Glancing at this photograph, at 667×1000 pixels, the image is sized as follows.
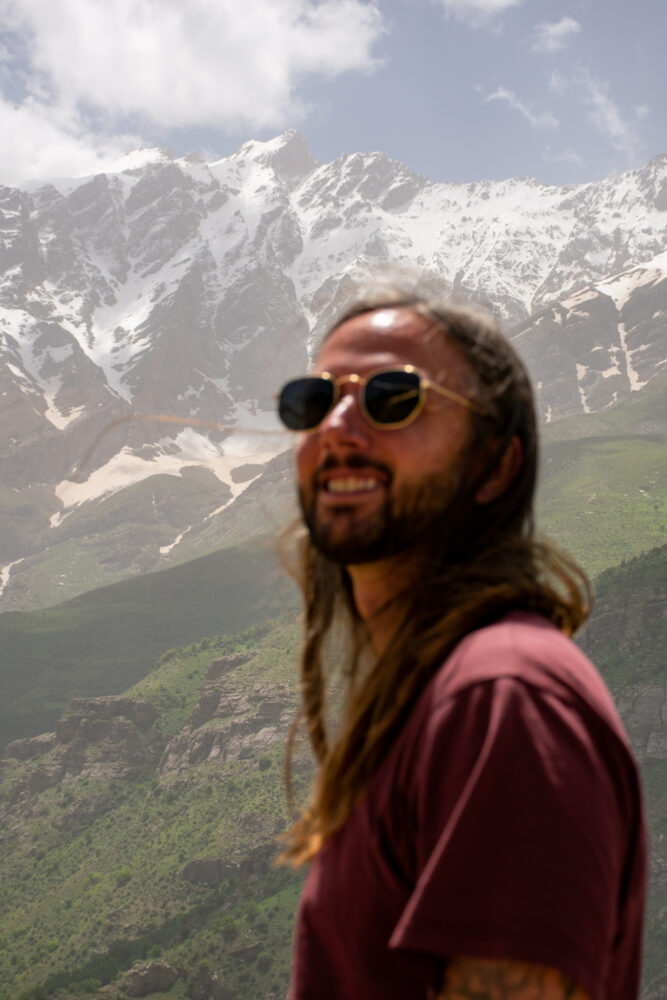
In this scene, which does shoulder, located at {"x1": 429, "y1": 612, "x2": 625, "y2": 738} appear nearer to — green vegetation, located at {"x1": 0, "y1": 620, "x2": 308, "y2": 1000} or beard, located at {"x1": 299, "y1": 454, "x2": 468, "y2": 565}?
beard, located at {"x1": 299, "y1": 454, "x2": 468, "y2": 565}

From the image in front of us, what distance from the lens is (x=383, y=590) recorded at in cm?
245

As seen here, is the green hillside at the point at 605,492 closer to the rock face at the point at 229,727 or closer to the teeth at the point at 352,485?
the rock face at the point at 229,727

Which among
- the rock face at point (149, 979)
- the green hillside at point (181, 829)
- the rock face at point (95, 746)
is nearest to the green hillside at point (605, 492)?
the green hillside at point (181, 829)

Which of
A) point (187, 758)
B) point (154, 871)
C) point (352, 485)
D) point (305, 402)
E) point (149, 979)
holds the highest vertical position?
point (305, 402)

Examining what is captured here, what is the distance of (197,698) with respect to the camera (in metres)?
129

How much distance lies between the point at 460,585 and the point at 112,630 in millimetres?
156882

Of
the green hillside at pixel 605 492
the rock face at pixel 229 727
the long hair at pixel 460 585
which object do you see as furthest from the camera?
the green hillside at pixel 605 492

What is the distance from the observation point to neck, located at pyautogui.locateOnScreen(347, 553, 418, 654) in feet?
7.76

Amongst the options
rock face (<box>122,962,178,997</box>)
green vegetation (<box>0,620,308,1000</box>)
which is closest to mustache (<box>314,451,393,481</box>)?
green vegetation (<box>0,620,308,1000</box>)

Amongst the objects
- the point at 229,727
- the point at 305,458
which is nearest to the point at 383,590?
the point at 305,458

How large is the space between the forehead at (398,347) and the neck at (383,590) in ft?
1.48

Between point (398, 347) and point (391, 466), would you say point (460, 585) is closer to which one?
point (391, 466)

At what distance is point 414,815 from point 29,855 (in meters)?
113

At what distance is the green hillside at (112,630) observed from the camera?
139 m
